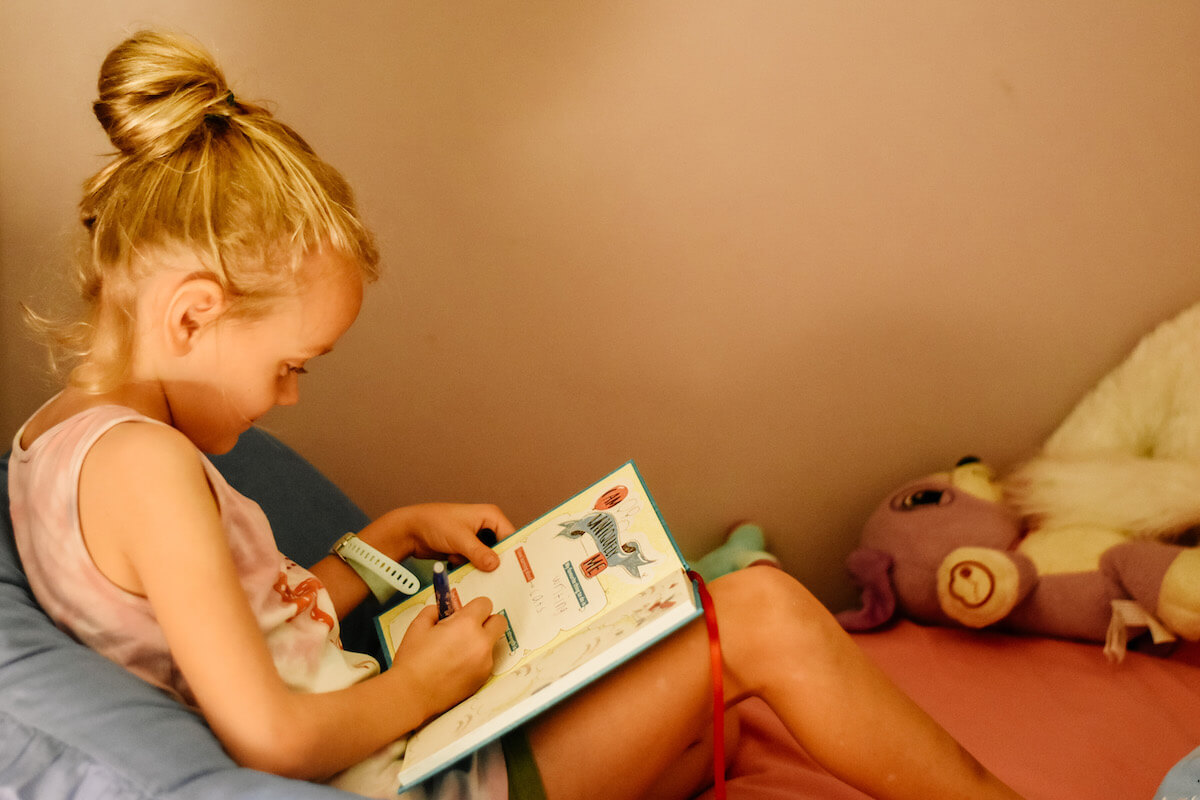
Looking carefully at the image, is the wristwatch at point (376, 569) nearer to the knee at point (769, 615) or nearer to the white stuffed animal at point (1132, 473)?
the knee at point (769, 615)

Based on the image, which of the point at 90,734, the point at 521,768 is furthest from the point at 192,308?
the point at 521,768

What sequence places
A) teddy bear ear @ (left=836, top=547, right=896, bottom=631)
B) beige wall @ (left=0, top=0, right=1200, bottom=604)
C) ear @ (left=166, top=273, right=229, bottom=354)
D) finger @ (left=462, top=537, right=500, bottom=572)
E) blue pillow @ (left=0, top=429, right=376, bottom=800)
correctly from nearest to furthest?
blue pillow @ (left=0, top=429, right=376, bottom=800), ear @ (left=166, top=273, right=229, bottom=354), finger @ (left=462, top=537, right=500, bottom=572), beige wall @ (left=0, top=0, right=1200, bottom=604), teddy bear ear @ (left=836, top=547, right=896, bottom=631)

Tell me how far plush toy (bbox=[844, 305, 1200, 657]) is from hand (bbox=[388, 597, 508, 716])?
67cm

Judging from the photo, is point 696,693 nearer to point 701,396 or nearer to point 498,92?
point 701,396

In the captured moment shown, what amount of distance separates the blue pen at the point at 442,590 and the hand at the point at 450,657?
20 millimetres

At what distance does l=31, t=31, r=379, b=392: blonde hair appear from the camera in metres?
0.62

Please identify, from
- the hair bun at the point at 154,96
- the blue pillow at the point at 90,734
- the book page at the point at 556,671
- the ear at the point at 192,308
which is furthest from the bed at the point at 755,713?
the hair bun at the point at 154,96

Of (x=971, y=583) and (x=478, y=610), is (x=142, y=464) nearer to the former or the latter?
(x=478, y=610)

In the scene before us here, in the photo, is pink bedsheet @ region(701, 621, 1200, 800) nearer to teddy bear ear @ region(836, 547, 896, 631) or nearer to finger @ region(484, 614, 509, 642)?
teddy bear ear @ region(836, 547, 896, 631)

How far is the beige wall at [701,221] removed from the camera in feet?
3.35

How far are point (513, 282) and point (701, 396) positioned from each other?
1.04 ft

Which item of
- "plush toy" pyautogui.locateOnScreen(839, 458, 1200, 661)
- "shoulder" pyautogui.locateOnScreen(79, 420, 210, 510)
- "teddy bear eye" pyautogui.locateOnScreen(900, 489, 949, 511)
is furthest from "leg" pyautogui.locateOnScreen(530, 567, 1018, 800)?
"teddy bear eye" pyautogui.locateOnScreen(900, 489, 949, 511)

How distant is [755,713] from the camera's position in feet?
3.17

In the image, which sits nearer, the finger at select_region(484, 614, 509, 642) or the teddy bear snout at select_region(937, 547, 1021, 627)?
the finger at select_region(484, 614, 509, 642)
